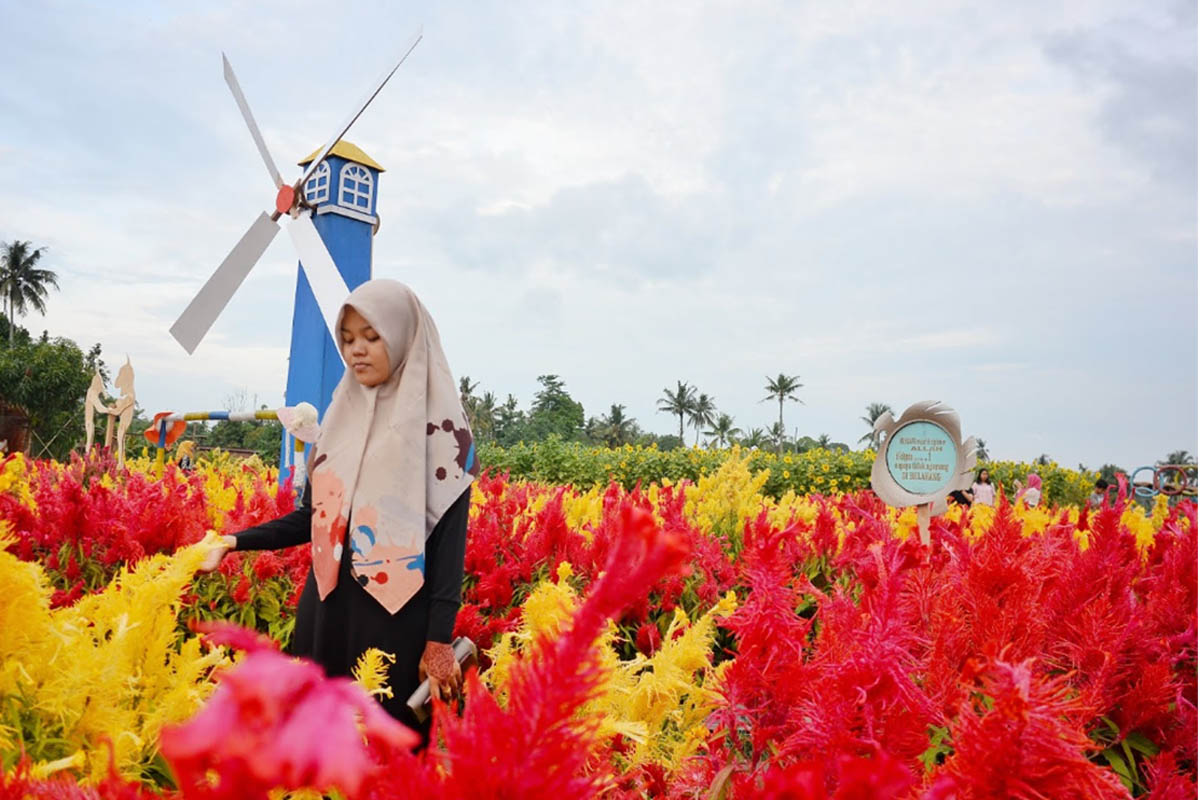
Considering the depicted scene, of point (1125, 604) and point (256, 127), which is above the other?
point (256, 127)

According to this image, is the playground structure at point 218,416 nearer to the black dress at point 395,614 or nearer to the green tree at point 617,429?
the black dress at point 395,614

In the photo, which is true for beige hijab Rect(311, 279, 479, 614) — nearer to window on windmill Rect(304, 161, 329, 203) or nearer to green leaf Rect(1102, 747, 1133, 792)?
green leaf Rect(1102, 747, 1133, 792)

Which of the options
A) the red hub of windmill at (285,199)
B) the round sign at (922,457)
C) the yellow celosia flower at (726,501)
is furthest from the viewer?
the red hub of windmill at (285,199)

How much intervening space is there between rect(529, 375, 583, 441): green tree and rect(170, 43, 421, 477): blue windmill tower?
157 feet

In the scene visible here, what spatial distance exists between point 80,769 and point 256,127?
39.0ft

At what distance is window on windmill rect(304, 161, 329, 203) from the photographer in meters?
9.91

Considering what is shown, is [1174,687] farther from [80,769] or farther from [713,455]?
[713,455]

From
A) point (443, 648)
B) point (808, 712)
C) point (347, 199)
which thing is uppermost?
point (347, 199)

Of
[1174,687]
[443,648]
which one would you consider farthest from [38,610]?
[1174,687]

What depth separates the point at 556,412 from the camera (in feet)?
219

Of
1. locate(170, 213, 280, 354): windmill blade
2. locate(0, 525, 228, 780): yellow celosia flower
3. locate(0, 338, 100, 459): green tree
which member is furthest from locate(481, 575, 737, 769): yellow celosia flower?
locate(0, 338, 100, 459): green tree

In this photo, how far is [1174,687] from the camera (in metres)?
1.60

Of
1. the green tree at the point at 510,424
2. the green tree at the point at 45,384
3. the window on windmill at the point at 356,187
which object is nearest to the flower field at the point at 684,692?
the window on windmill at the point at 356,187

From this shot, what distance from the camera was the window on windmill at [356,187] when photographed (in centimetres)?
995
